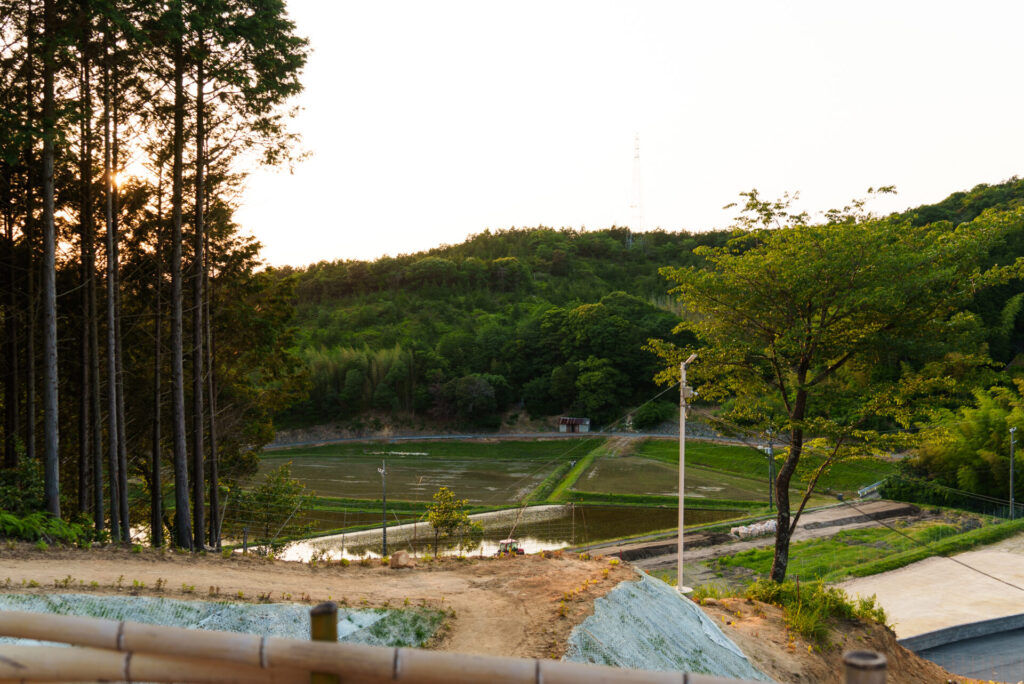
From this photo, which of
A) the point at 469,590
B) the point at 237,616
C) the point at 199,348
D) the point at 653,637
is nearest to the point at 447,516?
the point at 199,348

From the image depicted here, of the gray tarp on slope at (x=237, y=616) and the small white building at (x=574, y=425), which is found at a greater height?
the gray tarp on slope at (x=237, y=616)

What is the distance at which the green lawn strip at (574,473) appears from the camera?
127 ft

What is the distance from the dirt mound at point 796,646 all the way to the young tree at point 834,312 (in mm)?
4858

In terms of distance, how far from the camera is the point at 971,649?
55.1 feet

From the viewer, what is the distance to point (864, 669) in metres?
1.92

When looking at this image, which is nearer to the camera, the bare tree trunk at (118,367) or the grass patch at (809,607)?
the grass patch at (809,607)

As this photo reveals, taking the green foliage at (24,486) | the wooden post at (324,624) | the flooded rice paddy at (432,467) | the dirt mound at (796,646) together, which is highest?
the wooden post at (324,624)

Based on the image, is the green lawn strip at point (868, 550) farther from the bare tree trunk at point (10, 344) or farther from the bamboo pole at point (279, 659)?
the bamboo pole at point (279, 659)

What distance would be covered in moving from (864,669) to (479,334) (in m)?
76.4

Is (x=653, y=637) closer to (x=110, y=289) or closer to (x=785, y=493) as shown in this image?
(x=785, y=493)

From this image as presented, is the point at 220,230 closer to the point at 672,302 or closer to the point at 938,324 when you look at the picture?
the point at 938,324

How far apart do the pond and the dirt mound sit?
15038 mm

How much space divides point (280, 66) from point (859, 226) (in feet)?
42.8

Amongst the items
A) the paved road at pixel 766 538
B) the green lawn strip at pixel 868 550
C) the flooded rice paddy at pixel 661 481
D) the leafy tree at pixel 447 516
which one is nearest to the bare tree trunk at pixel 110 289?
the leafy tree at pixel 447 516
